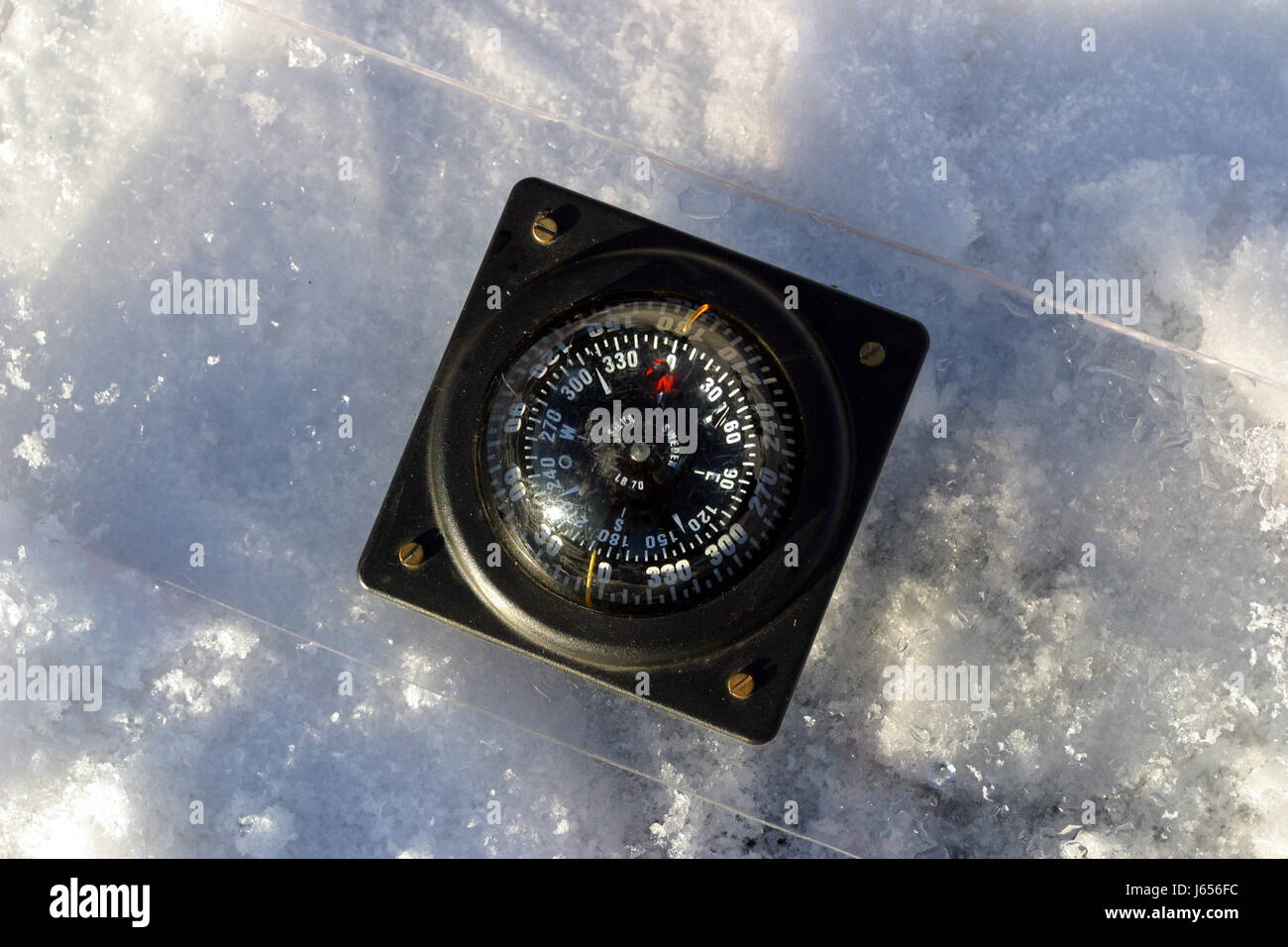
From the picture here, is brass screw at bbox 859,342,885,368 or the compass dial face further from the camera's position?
brass screw at bbox 859,342,885,368

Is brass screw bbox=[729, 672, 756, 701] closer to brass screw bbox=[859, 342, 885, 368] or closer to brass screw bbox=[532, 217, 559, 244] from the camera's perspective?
brass screw bbox=[859, 342, 885, 368]

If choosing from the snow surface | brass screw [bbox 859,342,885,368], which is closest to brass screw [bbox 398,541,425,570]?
the snow surface

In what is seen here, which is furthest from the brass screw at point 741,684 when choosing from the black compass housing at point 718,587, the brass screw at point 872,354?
the brass screw at point 872,354

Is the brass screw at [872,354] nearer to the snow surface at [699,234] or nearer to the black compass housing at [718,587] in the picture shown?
the black compass housing at [718,587]

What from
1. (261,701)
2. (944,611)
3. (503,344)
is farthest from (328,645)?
(944,611)

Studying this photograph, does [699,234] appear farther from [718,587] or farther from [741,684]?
[741,684]
